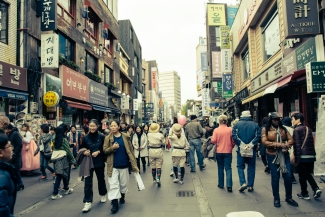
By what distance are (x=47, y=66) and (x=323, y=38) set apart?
1091 cm

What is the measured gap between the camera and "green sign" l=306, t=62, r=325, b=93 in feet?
21.4

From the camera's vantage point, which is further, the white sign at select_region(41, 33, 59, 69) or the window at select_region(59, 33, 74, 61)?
the window at select_region(59, 33, 74, 61)

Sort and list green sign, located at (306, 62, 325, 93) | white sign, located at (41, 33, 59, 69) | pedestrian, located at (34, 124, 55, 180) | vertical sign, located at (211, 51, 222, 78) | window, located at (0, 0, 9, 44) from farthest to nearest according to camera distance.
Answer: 1. vertical sign, located at (211, 51, 222, 78)
2. white sign, located at (41, 33, 59, 69)
3. window, located at (0, 0, 9, 44)
4. pedestrian, located at (34, 124, 55, 180)
5. green sign, located at (306, 62, 325, 93)

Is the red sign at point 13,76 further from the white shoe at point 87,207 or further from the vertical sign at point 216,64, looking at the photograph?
the vertical sign at point 216,64

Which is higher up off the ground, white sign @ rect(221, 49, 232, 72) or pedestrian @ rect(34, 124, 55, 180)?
white sign @ rect(221, 49, 232, 72)

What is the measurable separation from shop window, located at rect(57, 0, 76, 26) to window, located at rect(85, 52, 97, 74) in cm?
327

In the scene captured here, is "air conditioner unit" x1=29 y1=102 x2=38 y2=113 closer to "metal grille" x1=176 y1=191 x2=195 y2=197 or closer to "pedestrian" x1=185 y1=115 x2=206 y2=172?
"pedestrian" x1=185 y1=115 x2=206 y2=172

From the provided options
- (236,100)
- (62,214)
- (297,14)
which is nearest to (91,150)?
(62,214)

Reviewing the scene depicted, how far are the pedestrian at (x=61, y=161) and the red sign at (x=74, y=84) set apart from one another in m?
9.07

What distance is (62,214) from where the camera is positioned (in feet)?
17.0

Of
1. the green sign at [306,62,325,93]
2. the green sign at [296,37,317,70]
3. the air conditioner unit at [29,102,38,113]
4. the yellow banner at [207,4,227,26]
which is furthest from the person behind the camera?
the yellow banner at [207,4,227,26]

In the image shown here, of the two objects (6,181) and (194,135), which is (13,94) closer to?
(194,135)

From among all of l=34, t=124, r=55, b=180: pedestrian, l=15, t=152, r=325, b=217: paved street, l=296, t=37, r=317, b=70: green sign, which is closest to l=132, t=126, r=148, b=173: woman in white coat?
l=15, t=152, r=325, b=217: paved street

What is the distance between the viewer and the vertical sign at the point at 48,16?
12.8 meters
